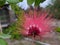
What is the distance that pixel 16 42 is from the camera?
13.8 feet

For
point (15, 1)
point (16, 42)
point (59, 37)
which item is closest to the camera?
point (15, 1)

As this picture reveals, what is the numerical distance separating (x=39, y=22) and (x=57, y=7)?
674 cm

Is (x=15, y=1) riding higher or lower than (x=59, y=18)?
higher

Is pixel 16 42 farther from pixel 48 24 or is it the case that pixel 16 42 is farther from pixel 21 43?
pixel 48 24

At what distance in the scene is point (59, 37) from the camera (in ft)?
16.2

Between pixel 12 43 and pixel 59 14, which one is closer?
pixel 12 43

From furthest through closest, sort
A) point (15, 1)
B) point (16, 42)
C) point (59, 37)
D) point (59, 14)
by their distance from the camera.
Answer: point (59, 14) < point (59, 37) < point (16, 42) < point (15, 1)

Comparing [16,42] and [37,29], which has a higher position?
[37,29]

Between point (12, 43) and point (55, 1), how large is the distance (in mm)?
3643

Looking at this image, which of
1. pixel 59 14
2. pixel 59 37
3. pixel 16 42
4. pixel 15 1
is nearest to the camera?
pixel 15 1

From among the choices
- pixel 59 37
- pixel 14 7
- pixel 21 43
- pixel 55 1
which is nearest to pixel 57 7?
pixel 55 1

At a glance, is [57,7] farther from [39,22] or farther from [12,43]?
[39,22]

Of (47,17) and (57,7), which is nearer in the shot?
(47,17)

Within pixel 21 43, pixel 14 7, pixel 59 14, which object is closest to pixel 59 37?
pixel 21 43
